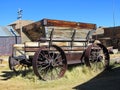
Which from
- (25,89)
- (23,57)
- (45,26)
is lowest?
(25,89)

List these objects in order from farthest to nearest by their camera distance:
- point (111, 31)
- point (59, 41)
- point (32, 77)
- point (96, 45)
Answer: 1. point (111, 31)
2. point (96, 45)
3. point (59, 41)
4. point (32, 77)

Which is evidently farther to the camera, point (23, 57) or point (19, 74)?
point (19, 74)

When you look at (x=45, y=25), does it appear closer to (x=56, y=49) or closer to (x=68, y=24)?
(x=56, y=49)

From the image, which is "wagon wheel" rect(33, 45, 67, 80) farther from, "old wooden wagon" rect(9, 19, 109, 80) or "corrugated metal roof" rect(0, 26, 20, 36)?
"corrugated metal roof" rect(0, 26, 20, 36)

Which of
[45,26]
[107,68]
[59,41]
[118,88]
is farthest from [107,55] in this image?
[118,88]

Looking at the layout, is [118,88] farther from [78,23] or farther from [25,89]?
[78,23]

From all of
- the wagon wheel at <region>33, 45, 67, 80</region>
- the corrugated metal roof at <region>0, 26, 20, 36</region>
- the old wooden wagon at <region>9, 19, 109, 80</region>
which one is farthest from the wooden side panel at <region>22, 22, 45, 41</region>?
the corrugated metal roof at <region>0, 26, 20, 36</region>

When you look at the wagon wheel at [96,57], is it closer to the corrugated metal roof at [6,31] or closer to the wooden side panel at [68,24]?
the wooden side panel at [68,24]

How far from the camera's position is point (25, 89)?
930cm

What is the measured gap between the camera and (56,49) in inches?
432

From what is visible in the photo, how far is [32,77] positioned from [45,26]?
1.85 metres

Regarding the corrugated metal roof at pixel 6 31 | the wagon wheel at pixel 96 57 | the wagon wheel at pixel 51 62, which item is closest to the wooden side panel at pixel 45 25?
the wagon wheel at pixel 51 62

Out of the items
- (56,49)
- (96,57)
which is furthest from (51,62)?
(96,57)

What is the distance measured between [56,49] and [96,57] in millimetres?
2373
